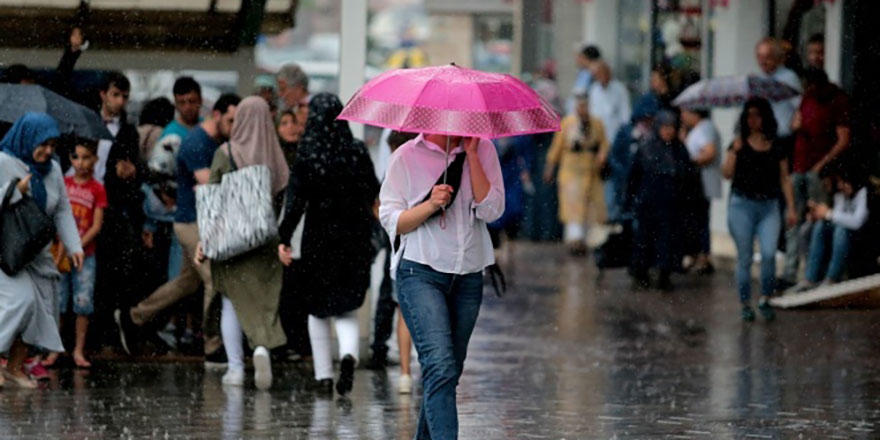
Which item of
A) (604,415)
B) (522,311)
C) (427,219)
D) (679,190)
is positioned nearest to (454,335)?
(427,219)

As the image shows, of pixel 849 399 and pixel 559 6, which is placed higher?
pixel 559 6

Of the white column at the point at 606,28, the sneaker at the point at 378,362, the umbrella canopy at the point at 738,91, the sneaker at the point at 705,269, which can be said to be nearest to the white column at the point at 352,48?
the sneaker at the point at 378,362

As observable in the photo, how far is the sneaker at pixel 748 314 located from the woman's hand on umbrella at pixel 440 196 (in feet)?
25.3

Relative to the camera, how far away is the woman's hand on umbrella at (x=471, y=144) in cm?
851

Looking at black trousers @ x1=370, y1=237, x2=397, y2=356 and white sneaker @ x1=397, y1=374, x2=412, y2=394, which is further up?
black trousers @ x1=370, y1=237, x2=397, y2=356

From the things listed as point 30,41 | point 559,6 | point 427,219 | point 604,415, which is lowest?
point 604,415

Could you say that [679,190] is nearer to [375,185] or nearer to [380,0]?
[375,185]

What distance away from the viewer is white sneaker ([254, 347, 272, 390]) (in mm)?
11531

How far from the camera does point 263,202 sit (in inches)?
455

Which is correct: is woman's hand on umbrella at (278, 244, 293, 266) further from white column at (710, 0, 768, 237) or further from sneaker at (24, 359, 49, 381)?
white column at (710, 0, 768, 237)

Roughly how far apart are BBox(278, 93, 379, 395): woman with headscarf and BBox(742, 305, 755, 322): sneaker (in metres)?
5.17

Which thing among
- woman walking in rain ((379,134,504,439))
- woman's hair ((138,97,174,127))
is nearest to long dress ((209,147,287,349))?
woman's hair ((138,97,174,127))

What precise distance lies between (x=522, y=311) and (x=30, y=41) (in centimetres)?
530

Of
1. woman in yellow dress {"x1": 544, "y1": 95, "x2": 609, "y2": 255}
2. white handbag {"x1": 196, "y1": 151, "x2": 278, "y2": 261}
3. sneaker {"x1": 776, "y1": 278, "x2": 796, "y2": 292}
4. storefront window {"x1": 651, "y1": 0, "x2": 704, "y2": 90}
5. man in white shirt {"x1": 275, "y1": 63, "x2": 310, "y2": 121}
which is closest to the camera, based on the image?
white handbag {"x1": 196, "y1": 151, "x2": 278, "y2": 261}
